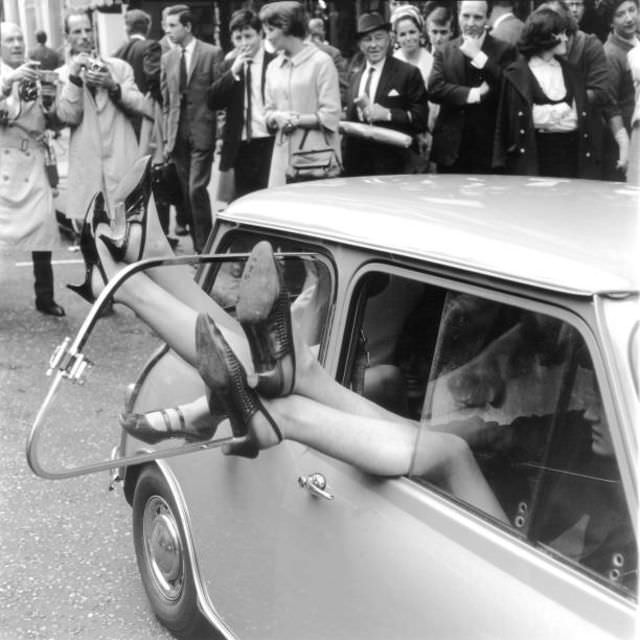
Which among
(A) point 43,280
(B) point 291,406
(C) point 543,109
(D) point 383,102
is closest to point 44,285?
(A) point 43,280

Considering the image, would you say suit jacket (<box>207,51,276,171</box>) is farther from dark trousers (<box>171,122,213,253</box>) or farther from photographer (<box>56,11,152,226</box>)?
photographer (<box>56,11,152,226</box>)

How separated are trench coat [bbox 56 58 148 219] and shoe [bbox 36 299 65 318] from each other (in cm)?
62

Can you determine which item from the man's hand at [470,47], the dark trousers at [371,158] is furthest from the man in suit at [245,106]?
the man's hand at [470,47]

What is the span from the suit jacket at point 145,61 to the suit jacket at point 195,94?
1.10 feet

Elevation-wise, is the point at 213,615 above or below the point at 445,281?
below

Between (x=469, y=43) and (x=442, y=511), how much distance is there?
483 cm

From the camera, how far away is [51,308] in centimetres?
718

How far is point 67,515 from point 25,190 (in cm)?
336

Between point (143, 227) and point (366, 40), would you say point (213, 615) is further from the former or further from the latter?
point (366, 40)

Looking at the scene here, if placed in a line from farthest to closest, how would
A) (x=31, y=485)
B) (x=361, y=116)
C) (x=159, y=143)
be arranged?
(x=159, y=143), (x=361, y=116), (x=31, y=485)

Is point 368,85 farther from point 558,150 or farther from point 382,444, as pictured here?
point 382,444

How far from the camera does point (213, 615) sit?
291 centimetres

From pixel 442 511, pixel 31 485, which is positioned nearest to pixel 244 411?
pixel 442 511

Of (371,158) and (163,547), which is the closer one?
(163,547)
